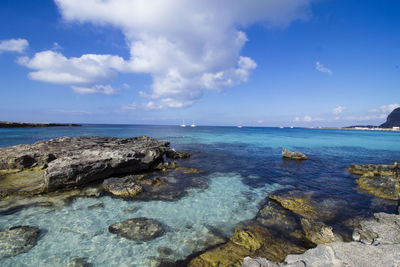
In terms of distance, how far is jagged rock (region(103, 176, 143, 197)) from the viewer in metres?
9.92

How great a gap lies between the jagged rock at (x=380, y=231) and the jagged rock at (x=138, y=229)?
7042mm

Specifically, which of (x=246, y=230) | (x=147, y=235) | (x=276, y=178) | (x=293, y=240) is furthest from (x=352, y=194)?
(x=147, y=235)

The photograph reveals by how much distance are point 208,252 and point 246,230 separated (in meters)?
1.91

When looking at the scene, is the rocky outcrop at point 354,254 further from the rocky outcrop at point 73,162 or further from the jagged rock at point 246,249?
the rocky outcrop at point 73,162

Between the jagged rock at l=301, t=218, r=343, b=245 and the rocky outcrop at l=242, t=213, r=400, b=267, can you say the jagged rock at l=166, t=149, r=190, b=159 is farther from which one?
the rocky outcrop at l=242, t=213, r=400, b=267

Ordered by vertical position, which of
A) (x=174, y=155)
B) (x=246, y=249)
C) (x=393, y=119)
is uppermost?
(x=393, y=119)

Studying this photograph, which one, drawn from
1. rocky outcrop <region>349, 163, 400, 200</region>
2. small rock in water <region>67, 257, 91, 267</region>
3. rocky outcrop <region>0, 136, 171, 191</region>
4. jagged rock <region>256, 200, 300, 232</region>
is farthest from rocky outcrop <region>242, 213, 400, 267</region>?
rocky outcrop <region>0, 136, 171, 191</region>

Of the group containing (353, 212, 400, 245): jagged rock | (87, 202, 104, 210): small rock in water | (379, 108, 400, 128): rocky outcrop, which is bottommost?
(87, 202, 104, 210): small rock in water

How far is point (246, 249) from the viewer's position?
575 cm

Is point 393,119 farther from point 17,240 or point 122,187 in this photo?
point 17,240

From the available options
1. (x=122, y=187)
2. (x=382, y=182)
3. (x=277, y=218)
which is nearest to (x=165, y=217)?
(x=122, y=187)

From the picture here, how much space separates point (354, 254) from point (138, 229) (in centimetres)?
694

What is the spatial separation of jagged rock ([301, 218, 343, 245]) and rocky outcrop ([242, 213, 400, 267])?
0.68m

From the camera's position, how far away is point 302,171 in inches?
634
